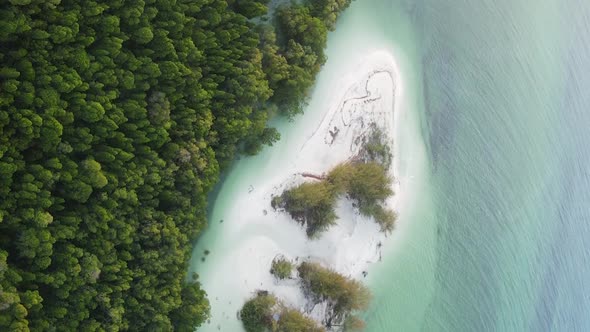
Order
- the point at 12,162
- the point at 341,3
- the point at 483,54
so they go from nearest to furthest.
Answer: the point at 12,162
the point at 341,3
the point at 483,54

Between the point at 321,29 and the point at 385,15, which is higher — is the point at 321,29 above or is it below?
below

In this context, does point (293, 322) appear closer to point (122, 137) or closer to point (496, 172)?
point (122, 137)

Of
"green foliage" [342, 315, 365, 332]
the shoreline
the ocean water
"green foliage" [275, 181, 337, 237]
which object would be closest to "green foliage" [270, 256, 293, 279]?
the shoreline

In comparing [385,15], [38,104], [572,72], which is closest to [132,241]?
[38,104]

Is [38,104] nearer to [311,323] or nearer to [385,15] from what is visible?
[311,323]

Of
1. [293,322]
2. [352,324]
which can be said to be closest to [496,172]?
[352,324]

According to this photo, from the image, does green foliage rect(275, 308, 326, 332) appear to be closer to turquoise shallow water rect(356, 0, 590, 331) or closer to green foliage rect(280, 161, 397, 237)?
green foliage rect(280, 161, 397, 237)

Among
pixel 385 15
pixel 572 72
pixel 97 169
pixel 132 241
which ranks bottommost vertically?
pixel 132 241
